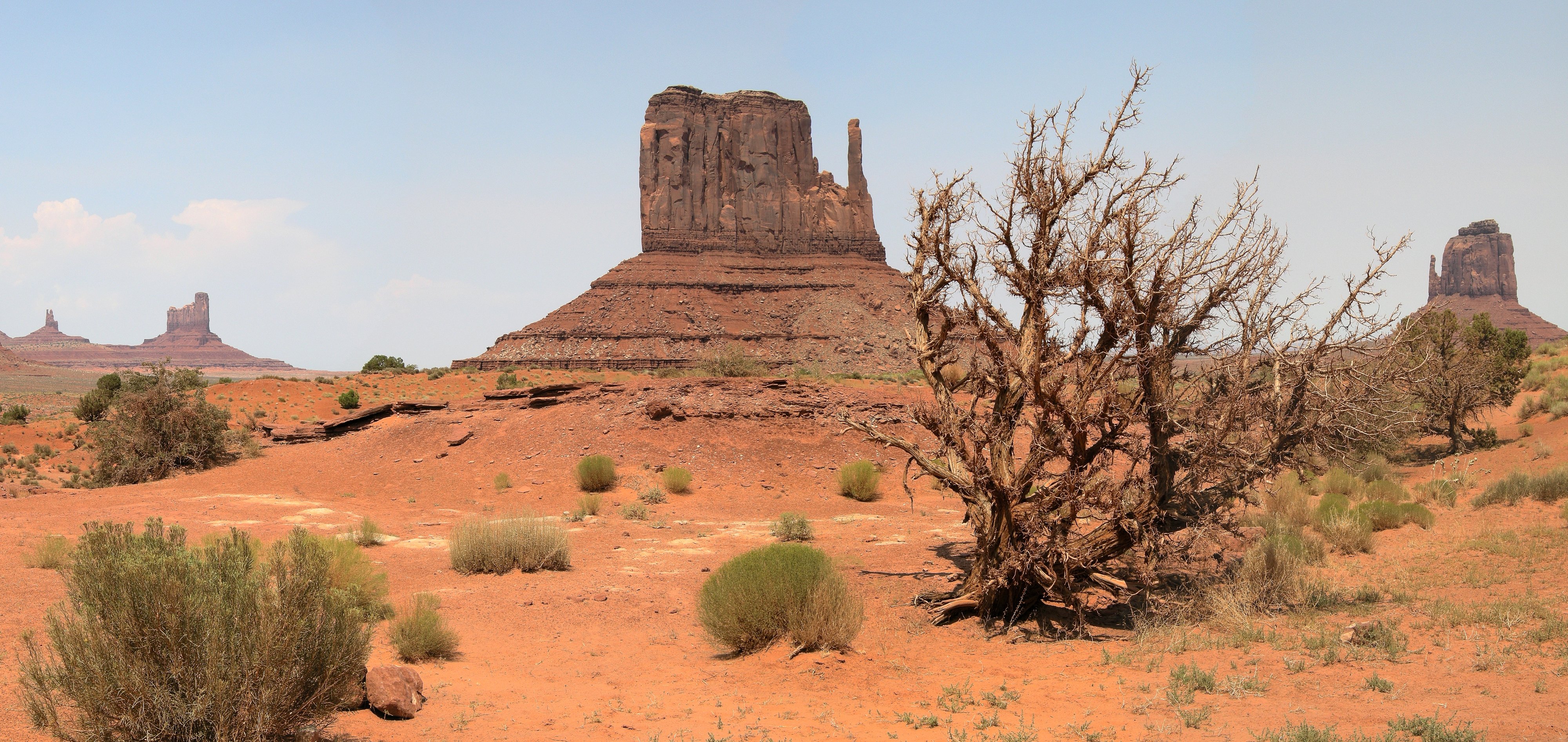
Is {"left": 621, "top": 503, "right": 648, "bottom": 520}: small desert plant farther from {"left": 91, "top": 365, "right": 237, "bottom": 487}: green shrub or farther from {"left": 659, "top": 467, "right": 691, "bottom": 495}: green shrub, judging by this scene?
{"left": 91, "top": 365, "right": 237, "bottom": 487}: green shrub

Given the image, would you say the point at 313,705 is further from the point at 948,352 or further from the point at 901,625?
the point at 948,352

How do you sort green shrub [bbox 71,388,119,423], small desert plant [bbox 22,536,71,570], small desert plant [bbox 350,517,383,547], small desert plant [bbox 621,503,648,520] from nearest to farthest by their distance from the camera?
small desert plant [bbox 22,536,71,570] < small desert plant [bbox 350,517,383,547] < small desert plant [bbox 621,503,648,520] < green shrub [bbox 71,388,119,423]

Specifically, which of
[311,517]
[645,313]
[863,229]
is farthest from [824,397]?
[863,229]

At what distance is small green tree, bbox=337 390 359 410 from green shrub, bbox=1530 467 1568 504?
35797 mm

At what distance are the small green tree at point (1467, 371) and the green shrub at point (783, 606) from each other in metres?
14.7

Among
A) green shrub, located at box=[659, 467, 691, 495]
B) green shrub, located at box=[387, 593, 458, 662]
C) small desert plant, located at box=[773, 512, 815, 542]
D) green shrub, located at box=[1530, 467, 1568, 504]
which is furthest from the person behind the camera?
green shrub, located at box=[659, 467, 691, 495]

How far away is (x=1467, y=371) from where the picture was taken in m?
19.8

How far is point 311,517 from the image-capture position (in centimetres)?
1569

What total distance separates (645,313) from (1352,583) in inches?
2827

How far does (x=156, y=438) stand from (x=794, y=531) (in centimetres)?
1787

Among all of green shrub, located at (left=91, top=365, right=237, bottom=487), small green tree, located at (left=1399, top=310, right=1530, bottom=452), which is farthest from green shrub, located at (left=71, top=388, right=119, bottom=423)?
small green tree, located at (left=1399, top=310, right=1530, bottom=452)

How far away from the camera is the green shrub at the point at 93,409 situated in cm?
2900

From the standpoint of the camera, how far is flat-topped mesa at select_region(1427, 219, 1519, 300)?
4112 inches

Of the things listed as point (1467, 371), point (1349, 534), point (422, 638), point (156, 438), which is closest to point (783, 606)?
point (422, 638)
